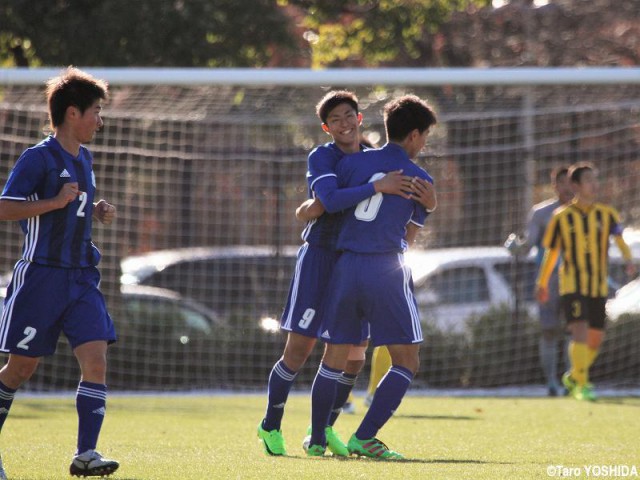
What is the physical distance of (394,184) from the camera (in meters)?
6.11

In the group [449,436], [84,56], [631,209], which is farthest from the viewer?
[631,209]

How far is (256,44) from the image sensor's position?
46.0 feet

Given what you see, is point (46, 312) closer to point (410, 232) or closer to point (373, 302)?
point (373, 302)

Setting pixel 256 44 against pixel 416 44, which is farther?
pixel 416 44

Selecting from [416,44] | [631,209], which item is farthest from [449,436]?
[416,44]

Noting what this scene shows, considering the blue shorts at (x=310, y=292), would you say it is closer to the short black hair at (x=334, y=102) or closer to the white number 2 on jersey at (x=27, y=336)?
the short black hair at (x=334, y=102)

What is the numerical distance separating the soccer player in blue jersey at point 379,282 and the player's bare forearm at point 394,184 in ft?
0.17

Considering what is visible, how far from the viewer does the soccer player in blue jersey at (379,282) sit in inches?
240

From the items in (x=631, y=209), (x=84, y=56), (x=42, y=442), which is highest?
(x=84, y=56)

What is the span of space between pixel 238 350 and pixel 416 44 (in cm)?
940

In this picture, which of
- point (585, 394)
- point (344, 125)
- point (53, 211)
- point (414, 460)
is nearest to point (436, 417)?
point (585, 394)

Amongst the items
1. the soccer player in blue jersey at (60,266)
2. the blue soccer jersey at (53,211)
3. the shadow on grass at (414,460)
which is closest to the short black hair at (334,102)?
the soccer player in blue jersey at (60,266)

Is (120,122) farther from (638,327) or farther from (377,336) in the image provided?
(377,336)

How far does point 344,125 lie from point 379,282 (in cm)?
90
